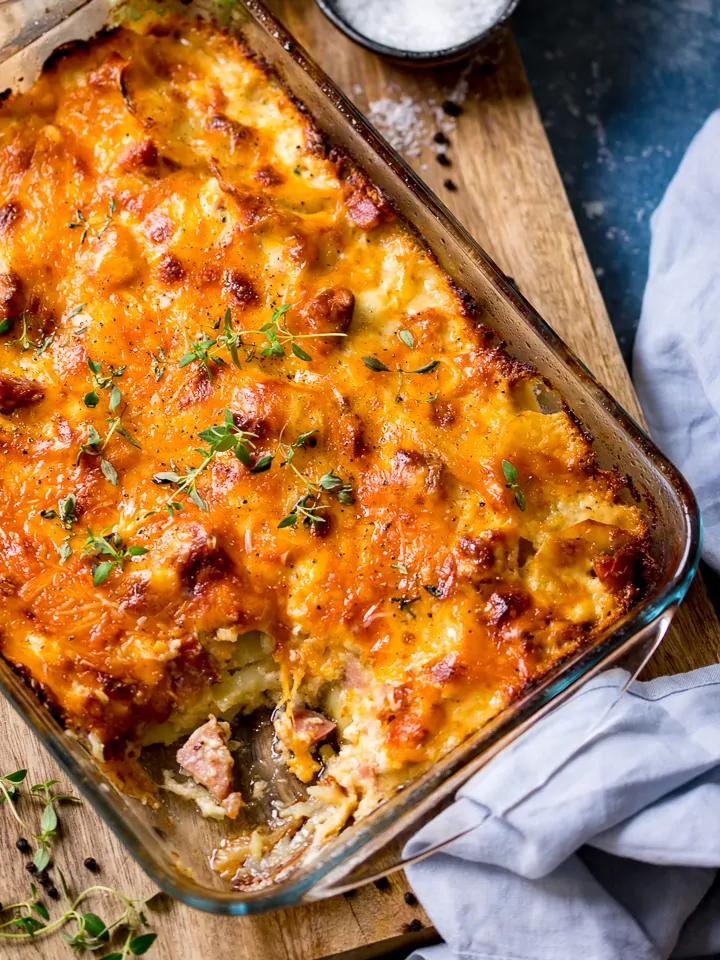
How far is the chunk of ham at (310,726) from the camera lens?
9.04 feet

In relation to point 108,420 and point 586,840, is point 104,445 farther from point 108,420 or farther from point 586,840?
point 586,840

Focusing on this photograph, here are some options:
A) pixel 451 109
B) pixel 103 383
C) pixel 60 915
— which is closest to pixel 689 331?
pixel 451 109

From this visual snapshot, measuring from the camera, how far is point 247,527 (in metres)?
2.72

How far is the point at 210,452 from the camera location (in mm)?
2707

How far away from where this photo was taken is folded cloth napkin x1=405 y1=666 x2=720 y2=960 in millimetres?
2615

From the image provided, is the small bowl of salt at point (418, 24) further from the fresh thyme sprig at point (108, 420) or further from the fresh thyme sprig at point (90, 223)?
the fresh thyme sprig at point (108, 420)

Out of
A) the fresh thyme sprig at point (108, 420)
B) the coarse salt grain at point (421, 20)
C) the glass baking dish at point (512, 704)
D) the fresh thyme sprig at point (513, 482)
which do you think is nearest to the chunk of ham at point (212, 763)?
the glass baking dish at point (512, 704)

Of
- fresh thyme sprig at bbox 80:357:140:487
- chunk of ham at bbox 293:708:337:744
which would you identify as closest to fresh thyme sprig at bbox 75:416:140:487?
fresh thyme sprig at bbox 80:357:140:487

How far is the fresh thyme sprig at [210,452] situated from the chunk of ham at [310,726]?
625 millimetres

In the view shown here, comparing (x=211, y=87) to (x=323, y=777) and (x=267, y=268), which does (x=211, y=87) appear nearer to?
(x=267, y=268)

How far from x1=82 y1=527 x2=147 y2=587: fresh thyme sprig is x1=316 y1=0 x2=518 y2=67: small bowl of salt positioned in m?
1.94

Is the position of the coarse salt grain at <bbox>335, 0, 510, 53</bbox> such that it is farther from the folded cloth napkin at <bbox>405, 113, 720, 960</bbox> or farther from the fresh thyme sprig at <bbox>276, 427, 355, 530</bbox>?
the folded cloth napkin at <bbox>405, 113, 720, 960</bbox>

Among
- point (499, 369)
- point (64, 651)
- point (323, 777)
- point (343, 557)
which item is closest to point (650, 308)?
point (499, 369)

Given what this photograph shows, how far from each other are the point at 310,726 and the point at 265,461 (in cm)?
73
